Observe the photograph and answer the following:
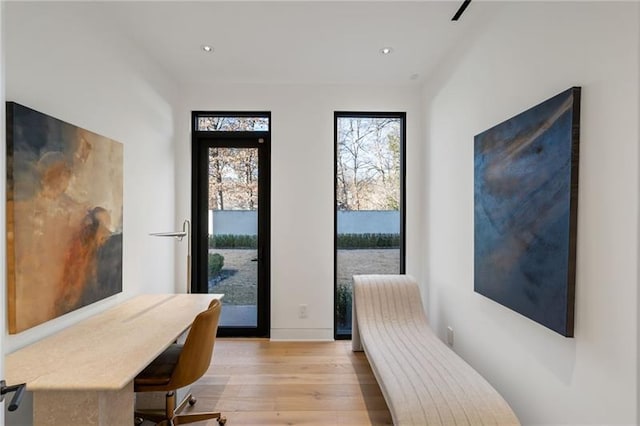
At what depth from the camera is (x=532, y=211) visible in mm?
1701

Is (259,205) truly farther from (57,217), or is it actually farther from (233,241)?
(57,217)

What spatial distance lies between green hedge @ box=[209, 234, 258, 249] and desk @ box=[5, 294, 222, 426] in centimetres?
158

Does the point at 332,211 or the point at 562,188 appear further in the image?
the point at 332,211

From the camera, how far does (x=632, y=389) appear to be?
4.03 ft

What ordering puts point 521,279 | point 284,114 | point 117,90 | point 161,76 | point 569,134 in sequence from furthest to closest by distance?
point 284,114 < point 161,76 < point 117,90 < point 521,279 < point 569,134

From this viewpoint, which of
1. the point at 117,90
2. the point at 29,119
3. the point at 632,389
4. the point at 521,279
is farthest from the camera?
the point at 117,90

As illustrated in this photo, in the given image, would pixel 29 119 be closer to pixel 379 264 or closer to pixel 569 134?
pixel 569 134

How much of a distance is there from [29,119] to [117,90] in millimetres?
926

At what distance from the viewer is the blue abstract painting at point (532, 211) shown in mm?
1463

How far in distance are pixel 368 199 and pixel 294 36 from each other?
6.17 ft

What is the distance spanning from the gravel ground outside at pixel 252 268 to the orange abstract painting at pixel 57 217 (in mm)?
1374

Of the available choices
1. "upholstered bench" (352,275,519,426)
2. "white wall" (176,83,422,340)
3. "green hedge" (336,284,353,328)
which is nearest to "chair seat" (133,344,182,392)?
"upholstered bench" (352,275,519,426)

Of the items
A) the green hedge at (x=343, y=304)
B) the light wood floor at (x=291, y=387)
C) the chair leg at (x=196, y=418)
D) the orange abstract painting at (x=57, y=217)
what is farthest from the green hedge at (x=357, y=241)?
the chair leg at (x=196, y=418)

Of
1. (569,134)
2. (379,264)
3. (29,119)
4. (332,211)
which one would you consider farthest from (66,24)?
(379,264)
